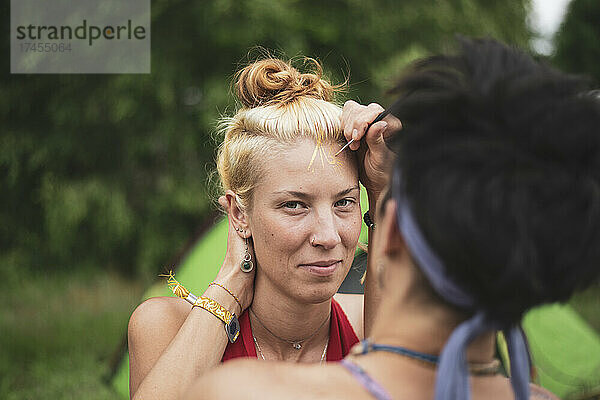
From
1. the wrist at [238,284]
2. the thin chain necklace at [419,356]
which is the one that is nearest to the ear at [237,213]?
the wrist at [238,284]

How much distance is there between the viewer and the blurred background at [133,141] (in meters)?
5.13

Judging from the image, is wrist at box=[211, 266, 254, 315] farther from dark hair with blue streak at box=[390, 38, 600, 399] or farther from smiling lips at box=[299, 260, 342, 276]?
dark hair with blue streak at box=[390, 38, 600, 399]

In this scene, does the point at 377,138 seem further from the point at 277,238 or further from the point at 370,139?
the point at 277,238

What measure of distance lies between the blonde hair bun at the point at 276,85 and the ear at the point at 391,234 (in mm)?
1159

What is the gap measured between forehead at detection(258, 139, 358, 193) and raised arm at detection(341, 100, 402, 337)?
0.05 meters

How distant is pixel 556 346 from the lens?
12.8 feet

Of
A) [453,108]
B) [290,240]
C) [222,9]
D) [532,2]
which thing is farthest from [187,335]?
[532,2]

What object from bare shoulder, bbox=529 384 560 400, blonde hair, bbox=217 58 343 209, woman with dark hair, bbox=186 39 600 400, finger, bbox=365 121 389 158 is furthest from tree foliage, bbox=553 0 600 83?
woman with dark hair, bbox=186 39 600 400

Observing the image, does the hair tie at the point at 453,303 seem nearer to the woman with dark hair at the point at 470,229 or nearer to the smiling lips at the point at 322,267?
the woman with dark hair at the point at 470,229

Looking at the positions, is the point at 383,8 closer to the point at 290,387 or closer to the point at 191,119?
the point at 191,119

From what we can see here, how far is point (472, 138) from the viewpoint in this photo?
979mm

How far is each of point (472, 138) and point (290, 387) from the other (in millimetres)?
460

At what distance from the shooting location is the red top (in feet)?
6.89

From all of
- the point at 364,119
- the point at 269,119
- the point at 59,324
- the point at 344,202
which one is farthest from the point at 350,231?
the point at 59,324
